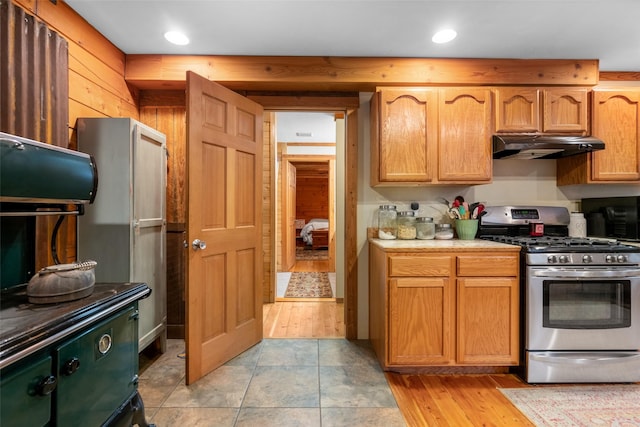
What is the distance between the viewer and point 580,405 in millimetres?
1797

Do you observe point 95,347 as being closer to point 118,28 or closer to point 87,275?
point 87,275

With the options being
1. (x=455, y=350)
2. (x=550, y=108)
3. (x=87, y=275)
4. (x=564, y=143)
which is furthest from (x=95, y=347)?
(x=550, y=108)

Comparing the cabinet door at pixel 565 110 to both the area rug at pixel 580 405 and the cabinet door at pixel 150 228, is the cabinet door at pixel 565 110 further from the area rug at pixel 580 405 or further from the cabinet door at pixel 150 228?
the cabinet door at pixel 150 228

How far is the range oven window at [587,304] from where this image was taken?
200 cm

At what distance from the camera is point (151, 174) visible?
87.5 inches

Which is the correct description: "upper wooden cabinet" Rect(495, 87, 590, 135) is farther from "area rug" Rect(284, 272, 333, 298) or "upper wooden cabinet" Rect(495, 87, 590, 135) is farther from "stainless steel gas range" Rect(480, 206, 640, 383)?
"area rug" Rect(284, 272, 333, 298)

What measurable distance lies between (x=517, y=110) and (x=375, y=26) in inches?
52.2

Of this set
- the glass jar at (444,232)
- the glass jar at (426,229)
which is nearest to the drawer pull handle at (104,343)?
the glass jar at (426,229)

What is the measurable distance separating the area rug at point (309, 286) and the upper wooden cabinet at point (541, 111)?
2777 mm

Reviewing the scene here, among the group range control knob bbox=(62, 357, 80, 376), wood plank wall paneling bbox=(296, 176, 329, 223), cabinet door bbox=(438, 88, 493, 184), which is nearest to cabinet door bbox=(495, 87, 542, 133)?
cabinet door bbox=(438, 88, 493, 184)

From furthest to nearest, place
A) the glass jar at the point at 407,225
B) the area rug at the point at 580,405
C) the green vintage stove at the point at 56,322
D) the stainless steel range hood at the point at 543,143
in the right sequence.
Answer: the glass jar at the point at 407,225, the stainless steel range hood at the point at 543,143, the area rug at the point at 580,405, the green vintage stove at the point at 56,322

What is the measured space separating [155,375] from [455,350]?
6.82 ft

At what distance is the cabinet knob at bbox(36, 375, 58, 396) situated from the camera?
36.0 inches

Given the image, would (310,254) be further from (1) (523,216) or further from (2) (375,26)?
(2) (375,26)
